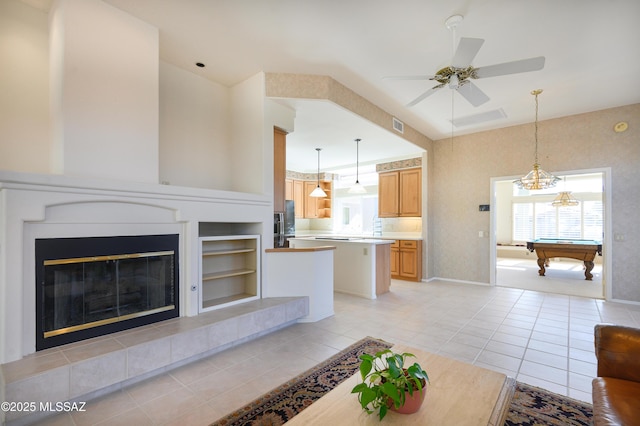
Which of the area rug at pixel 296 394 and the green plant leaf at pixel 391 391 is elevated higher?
the green plant leaf at pixel 391 391

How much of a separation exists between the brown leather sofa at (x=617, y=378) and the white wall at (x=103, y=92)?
3.62 m

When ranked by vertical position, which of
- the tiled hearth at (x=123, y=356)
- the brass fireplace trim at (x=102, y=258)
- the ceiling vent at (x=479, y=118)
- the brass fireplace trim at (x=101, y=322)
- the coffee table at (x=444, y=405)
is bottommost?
the tiled hearth at (x=123, y=356)

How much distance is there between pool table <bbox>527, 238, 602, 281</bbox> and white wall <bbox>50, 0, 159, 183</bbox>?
8207 millimetres

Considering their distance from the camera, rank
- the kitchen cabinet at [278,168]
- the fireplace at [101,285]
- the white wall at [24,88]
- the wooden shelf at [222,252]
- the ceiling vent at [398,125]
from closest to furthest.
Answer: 1. the fireplace at [101,285]
2. the white wall at [24,88]
3. the wooden shelf at [222,252]
4. the kitchen cabinet at [278,168]
5. the ceiling vent at [398,125]

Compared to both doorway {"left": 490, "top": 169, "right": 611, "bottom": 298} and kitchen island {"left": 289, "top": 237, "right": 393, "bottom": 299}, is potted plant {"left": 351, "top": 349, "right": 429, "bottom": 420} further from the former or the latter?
doorway {"left": 490, "top": 169, "right": 611, "bottom": 298}

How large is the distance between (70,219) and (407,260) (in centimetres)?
595

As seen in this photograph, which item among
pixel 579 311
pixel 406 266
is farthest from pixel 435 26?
pixel 406 266

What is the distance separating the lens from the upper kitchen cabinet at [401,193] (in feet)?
22.5

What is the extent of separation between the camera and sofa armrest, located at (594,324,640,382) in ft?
5.35

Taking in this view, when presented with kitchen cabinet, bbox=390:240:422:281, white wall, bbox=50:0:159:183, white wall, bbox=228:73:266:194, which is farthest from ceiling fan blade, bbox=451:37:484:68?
kitchen cabinet, bbox=390:240:422:281

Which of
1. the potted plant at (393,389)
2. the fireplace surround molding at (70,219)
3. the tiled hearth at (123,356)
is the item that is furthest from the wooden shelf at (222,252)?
the potted plant at (393,389)

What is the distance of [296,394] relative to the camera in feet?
7.22

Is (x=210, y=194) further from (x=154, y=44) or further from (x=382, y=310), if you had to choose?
(x=382, y=310)

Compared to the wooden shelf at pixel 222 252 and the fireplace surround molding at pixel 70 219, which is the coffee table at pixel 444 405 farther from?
the wooden shelf at pixel 222 252
